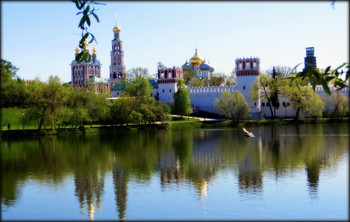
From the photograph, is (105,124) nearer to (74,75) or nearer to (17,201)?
(17,201)

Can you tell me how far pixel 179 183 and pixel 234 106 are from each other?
32050 mm

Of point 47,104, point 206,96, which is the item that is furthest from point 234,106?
point 47,104

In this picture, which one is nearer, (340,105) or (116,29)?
(340,105)

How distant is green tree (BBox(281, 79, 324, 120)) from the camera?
38906 mm

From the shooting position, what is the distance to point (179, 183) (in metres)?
13.8

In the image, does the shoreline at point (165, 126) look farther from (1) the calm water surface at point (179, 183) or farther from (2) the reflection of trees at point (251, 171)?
(2) the reflection of trees at point (251, 171)

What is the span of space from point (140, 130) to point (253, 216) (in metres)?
30.5

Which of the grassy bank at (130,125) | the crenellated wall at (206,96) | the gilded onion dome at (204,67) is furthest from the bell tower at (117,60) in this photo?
the grassy bank at (130,125)

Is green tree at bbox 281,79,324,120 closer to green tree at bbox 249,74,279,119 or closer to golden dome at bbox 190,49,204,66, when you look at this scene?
green tree at bbox 249,74,279,119

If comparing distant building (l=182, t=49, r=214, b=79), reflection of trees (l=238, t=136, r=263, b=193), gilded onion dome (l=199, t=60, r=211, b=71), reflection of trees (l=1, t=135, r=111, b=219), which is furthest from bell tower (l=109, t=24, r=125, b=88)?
reflection of trees (l=238, t=136, r=263, b=193)

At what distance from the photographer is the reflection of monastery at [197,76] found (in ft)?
168

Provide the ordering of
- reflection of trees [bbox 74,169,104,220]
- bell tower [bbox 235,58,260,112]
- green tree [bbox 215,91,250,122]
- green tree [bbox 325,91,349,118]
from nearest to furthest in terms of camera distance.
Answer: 1. green tree [bbox 325,91,349,118]
2. reflection of trees [bbox 74,169,104,220]
3. green tree [bbox 215,91,250,122]
4. bell tower [bbox 235,58,260,112]

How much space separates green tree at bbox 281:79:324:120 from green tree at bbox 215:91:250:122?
4089mm

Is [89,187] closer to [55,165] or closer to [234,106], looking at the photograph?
[55,165]
